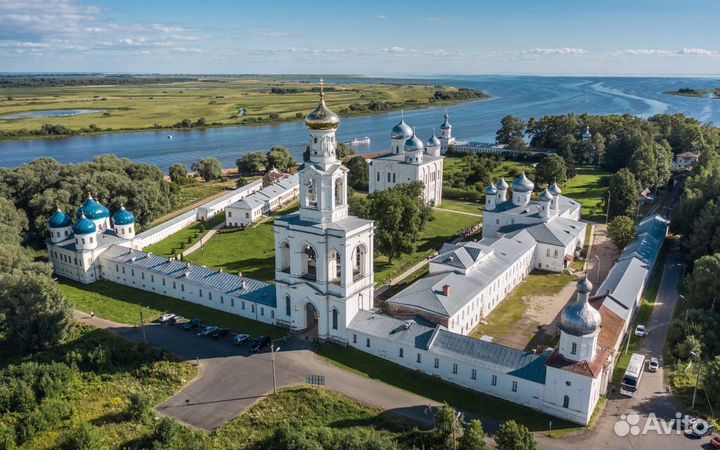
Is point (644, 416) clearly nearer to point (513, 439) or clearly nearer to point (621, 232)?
point (513, 439)

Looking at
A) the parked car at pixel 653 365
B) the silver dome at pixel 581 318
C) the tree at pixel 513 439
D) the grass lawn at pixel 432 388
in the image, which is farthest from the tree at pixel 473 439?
the parked car at pixel 653 365

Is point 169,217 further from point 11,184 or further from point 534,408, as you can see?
point 534,408

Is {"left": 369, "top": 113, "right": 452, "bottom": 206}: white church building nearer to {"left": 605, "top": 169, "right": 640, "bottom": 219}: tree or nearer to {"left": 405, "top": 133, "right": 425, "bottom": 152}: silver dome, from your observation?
{"left": 405, "top": 133, "right": 425, "bottom": 152}: silver dome

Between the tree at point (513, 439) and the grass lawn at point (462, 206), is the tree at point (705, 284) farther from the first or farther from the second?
the grass lawn at point (462, 206)

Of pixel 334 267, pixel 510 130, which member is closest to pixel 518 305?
pixel 334 267

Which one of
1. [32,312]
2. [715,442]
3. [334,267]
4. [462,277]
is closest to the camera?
[715,442]

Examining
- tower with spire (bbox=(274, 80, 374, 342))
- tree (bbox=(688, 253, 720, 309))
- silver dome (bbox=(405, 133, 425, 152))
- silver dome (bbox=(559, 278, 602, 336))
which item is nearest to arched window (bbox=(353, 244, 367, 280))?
tower with spire (bbox=(274, 80, 374, 342))
